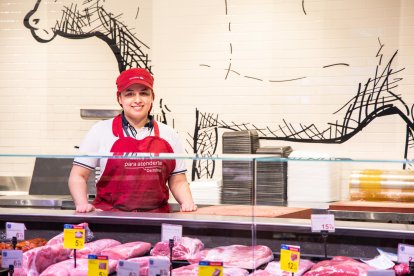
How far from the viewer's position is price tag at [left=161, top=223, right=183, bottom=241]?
2.81 meters

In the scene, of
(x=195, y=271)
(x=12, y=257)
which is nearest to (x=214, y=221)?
(x=195, y=271)

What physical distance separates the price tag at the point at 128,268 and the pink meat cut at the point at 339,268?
634 mm

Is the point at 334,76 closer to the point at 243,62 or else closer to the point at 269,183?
the point at 243,62

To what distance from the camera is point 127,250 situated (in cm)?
288

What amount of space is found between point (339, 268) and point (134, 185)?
49.8 inches

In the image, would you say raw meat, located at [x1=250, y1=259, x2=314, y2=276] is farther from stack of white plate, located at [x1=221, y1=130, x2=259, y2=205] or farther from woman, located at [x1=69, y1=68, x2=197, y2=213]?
woman, located at [x1=69, y1=68, x2=197, y2=213]

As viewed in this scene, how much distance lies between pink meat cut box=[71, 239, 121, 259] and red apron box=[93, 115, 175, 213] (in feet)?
1.58

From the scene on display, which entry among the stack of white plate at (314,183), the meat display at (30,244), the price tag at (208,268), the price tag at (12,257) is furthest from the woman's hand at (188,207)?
the stack of white plate at (314,183)

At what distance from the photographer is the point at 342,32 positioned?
20.4 ft

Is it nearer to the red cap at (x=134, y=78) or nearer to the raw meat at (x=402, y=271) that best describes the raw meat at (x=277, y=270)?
the raw meat at (x=402, y=271)

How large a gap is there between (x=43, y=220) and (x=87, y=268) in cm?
55

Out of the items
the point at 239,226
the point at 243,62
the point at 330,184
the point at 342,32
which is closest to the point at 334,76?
the point at 342,32

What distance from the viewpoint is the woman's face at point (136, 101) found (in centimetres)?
395

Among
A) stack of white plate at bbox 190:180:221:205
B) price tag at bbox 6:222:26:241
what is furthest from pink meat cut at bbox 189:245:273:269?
stack of white plate at bbox 190:180:221:205
